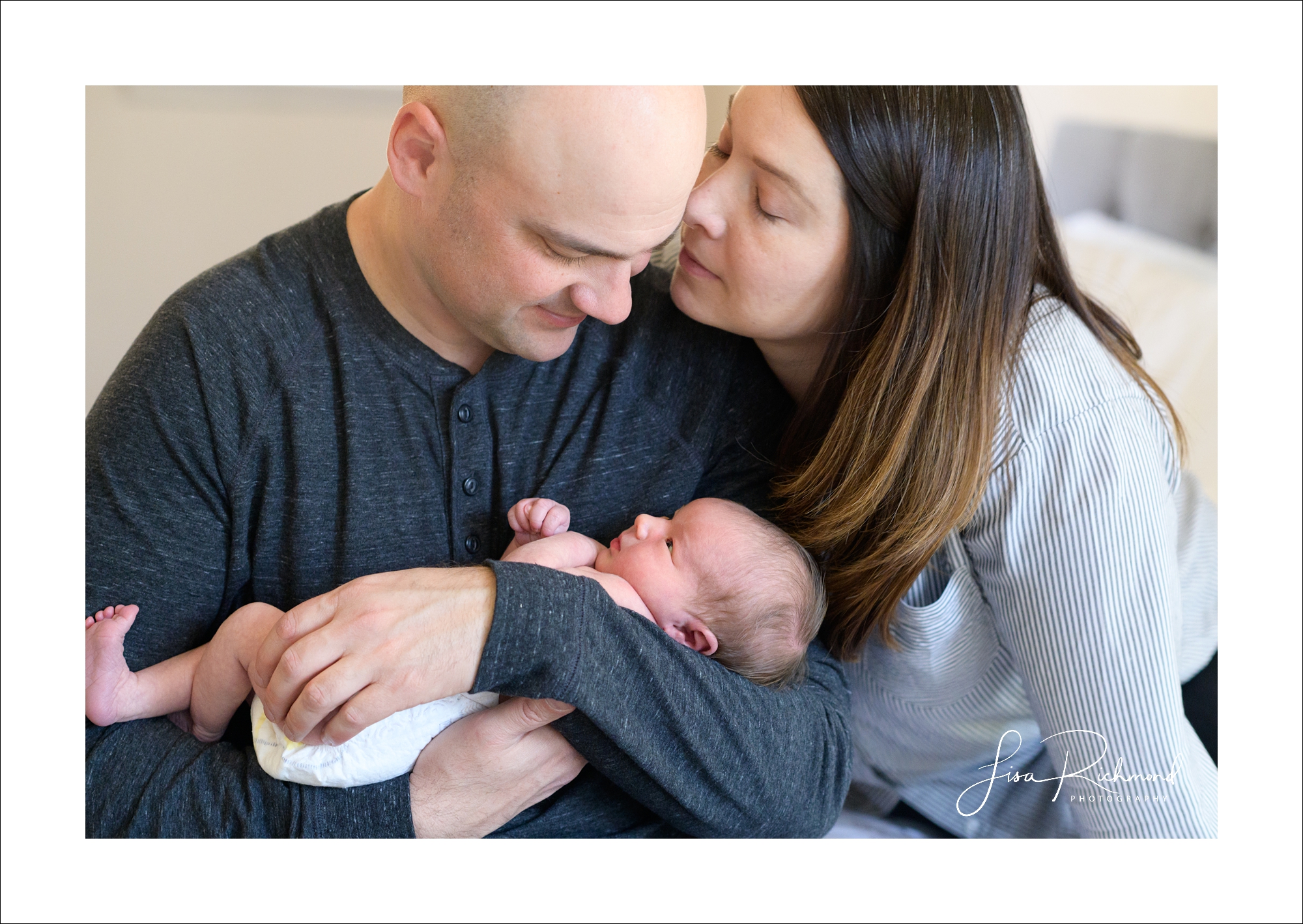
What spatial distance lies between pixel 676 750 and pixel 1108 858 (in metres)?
0.57

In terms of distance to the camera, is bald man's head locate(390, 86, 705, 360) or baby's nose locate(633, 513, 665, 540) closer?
bald man's head locate(390, 86, 705, 360)

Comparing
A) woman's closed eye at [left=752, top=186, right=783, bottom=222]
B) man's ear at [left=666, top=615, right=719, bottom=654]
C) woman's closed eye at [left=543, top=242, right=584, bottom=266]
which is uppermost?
woman's closed eye at [left=752, top=186, right=783, bottom=222]

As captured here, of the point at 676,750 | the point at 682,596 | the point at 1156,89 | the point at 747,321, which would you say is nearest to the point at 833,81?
the point at 747,321

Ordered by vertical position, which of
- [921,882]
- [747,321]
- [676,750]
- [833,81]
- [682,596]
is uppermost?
[833,81]

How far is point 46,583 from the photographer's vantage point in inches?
41.0

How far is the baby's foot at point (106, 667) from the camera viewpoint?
1056mm

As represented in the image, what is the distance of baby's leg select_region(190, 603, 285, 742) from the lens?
1076 millimetres

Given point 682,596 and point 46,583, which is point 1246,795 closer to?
point 682,596

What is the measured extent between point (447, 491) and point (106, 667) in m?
0.43

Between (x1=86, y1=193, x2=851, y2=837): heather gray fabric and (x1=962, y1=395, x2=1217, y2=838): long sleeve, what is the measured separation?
11.7 inches

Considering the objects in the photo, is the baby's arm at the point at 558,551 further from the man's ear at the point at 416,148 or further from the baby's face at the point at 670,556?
the man's ear at the point at 416,148

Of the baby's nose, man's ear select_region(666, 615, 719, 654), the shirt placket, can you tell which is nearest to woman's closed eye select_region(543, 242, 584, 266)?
the shirt placket

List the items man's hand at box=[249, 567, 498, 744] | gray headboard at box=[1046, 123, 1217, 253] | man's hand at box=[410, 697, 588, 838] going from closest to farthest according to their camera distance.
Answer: man's hand at box=[249, 567, 498, 744]
man's hand at box=[410, 697, 588, 838]
gray headboard at box=[1046, 123, 1217, 253]

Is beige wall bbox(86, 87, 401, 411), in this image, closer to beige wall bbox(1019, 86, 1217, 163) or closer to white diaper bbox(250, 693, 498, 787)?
white diaper bbox(250, 693, 498, 787)
